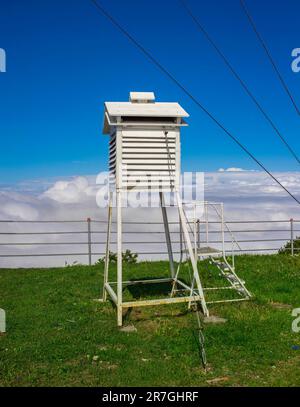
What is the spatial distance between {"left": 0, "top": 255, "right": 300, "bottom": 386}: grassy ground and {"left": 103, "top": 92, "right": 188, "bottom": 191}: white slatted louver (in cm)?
274

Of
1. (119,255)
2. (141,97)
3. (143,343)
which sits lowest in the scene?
(143,343)

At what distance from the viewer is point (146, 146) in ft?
33.5

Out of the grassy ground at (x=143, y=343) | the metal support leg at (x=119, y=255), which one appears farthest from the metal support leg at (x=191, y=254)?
the metal support leg at (x=119, y=255)

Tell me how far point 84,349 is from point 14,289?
20.4 ft

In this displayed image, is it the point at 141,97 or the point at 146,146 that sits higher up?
the point at 141,97

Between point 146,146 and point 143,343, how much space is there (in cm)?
392

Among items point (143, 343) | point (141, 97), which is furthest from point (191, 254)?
point (141, 97)

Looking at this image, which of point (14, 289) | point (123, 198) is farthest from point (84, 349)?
point (14, 289)

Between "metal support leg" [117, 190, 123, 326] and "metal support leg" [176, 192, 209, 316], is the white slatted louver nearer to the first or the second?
"metal support leg" [117, 190, 123, 326]

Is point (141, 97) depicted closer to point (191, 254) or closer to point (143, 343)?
point (191, 254)

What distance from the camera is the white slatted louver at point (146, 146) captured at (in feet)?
33.2

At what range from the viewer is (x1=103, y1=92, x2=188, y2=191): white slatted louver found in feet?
33.2

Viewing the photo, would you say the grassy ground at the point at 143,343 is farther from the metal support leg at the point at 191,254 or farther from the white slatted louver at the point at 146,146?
the white slatted louver at the point at 146,146

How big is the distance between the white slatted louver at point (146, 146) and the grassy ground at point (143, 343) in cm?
274
